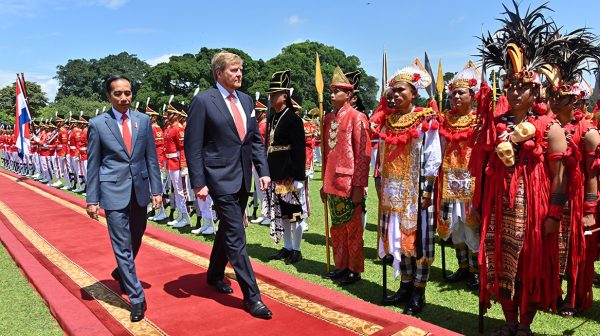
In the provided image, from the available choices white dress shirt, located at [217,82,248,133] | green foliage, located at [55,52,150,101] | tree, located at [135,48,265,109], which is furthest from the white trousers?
green foliage, located at [55,52,150,101]

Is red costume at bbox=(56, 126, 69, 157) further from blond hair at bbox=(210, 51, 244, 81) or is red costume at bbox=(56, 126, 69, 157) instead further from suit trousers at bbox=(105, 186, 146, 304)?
blond hair at bbox=(210, 51, 244, 81)

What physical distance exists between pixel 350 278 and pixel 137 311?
84.0 inches

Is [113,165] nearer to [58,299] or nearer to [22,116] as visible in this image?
[58,299]

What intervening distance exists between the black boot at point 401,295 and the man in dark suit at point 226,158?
115cm

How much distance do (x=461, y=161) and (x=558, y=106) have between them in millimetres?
1205

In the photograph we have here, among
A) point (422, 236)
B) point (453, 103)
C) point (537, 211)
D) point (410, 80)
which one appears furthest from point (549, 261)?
point (453, 103)

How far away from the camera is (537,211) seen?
2965 mm

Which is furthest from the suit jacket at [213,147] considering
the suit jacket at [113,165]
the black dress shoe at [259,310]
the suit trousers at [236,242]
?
the black dress shoe at [259,310]

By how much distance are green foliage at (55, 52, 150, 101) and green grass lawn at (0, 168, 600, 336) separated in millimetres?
74983

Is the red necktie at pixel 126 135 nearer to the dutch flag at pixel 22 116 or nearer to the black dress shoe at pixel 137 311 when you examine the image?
the black dress shoe at pixel 137 311

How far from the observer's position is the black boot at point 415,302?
3.88 m

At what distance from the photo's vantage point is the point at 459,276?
4773mm

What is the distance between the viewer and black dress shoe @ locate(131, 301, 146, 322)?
3.66m

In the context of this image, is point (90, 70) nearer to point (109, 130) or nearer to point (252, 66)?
point (252, 66)
